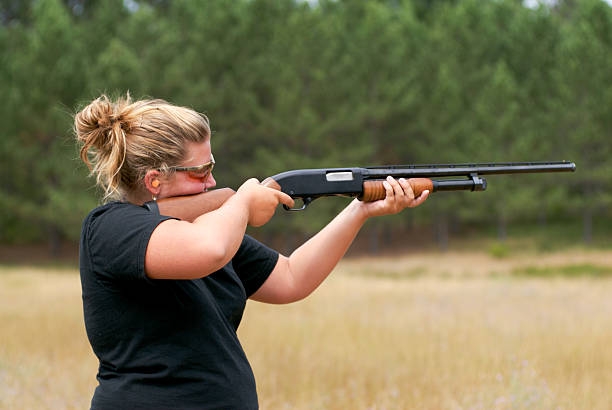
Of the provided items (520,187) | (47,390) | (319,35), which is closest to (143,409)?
(47,390)

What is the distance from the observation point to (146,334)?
195cm

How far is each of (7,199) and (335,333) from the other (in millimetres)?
24572

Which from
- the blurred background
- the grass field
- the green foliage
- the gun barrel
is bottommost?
the grass field

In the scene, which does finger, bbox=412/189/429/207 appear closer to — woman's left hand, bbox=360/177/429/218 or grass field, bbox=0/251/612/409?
woman's left hand, bbox=360/177/429/218

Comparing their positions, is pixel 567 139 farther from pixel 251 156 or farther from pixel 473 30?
pixel 251 156

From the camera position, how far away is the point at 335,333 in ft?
23.7

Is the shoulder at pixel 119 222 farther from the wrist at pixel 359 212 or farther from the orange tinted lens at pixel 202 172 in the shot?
the wrist at pixel 359 212

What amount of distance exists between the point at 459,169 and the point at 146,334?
168 cm

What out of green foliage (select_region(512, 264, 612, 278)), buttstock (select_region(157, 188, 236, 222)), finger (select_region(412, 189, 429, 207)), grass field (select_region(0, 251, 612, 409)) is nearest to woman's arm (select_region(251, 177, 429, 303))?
finger (select_region(412, 189, 429, 207))

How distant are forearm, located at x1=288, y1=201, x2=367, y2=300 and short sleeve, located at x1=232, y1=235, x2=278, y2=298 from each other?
13 centimetres

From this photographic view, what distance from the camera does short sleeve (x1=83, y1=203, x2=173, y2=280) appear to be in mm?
1789

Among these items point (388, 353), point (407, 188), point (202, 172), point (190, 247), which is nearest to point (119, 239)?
point (190, 247)

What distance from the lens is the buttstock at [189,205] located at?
2.08m

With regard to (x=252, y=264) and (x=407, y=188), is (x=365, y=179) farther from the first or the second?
(x=252, y=264)
